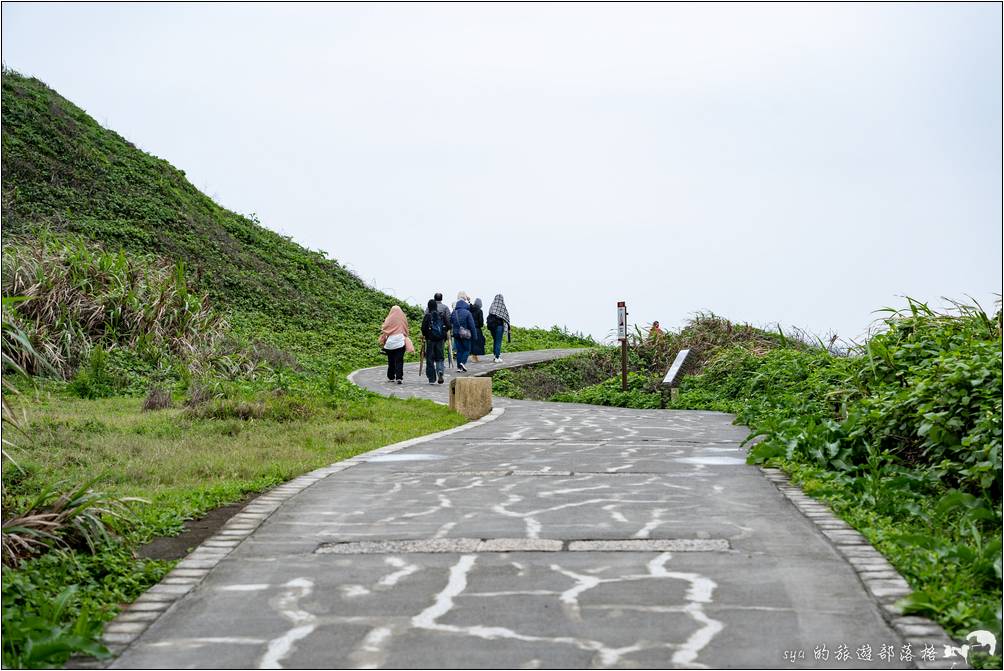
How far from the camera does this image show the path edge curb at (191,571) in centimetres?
568

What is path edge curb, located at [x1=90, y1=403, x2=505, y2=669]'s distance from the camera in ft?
18.6

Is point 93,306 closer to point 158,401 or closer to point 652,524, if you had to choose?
point 158,401

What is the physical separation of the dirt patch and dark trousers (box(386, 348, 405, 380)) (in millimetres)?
14928

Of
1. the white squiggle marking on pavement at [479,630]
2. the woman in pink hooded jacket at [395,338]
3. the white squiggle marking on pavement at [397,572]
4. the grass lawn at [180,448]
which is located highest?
the woman in pink hooded jacket at [395,338]

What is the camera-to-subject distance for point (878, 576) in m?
6.48

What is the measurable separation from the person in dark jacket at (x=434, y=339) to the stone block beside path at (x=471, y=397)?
5.78 meters

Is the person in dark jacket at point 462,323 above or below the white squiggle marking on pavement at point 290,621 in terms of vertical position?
above

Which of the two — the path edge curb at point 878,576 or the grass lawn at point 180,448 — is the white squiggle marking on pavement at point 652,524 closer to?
the path edge curb at point 878,576

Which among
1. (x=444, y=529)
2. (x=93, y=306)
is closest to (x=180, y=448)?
(x=444, y=529)

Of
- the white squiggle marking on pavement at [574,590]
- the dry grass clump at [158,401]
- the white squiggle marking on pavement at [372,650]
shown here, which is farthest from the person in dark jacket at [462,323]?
the white squiggle marking on pavement at [372,650]

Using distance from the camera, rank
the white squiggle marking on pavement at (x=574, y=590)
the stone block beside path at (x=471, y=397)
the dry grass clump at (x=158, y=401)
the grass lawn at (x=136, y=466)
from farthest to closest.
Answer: the stone block beside path at (x=471, y=397) → the dry grass clump at (x=158, y=401) → the grass lawn at (x=136, y=466) → the white squiggle marking on pavement at (x=574, y=590)

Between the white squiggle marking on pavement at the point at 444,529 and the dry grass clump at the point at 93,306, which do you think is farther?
the dry grass clump at the point at 93,306

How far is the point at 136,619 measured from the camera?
5.98 meters

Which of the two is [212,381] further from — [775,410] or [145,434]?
[775,410]
